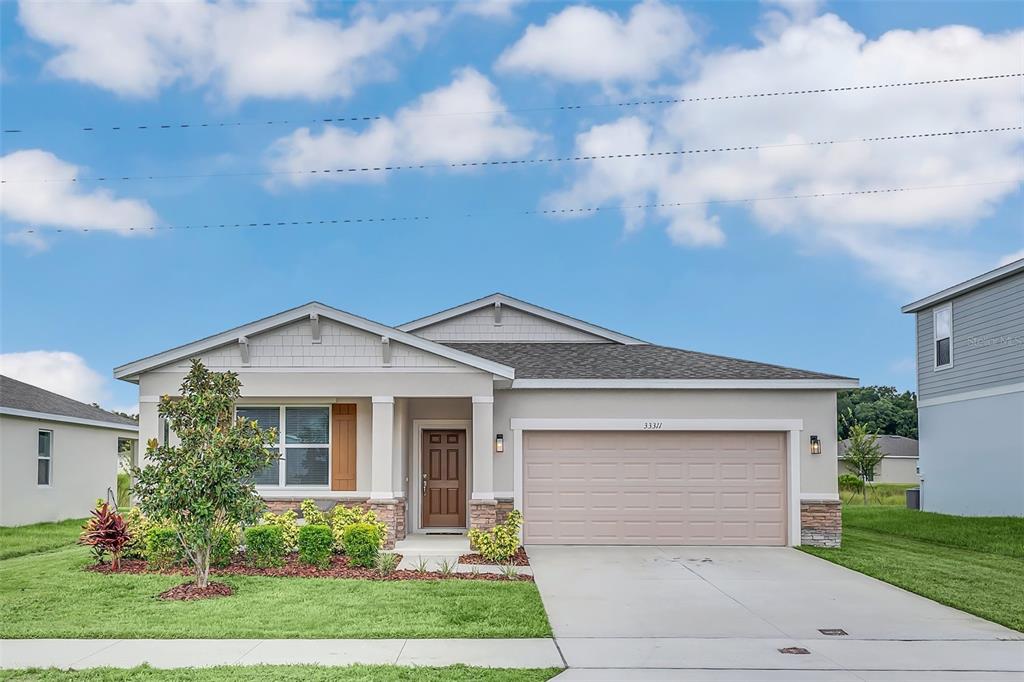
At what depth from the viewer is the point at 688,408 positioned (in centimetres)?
1634

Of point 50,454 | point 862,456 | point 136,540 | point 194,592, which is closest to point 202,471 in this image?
point 194,592

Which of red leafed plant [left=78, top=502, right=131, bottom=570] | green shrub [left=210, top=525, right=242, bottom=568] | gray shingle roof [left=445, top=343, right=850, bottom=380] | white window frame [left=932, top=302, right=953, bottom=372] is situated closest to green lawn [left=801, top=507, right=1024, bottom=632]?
gray shingle roof [left=445, top=343, right=850, bottom=380]

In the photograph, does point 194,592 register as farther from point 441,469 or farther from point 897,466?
point 897,466

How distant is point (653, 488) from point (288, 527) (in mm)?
6500

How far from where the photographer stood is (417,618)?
9523mm

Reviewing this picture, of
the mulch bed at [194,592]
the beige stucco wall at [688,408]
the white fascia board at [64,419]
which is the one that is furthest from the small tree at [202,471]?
the white fascia board at [64,419]

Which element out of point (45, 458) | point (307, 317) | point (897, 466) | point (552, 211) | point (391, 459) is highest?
point (552, 211)

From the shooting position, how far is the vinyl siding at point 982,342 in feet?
67.8

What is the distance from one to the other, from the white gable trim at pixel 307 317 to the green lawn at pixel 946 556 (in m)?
6.70

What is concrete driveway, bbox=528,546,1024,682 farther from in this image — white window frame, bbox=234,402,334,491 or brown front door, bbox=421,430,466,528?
white window frame, bbox=234,402,334,491

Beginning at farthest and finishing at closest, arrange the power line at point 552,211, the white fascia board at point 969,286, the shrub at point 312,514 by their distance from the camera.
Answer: the white fascia board at point 969,286
the power line at point 552,211
the shrub at point 312,514

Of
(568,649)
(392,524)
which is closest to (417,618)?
(568,649)

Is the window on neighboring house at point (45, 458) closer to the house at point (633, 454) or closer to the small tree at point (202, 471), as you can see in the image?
the house at point (633, 454)

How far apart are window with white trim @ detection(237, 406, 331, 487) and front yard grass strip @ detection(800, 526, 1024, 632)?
8.57 metres
